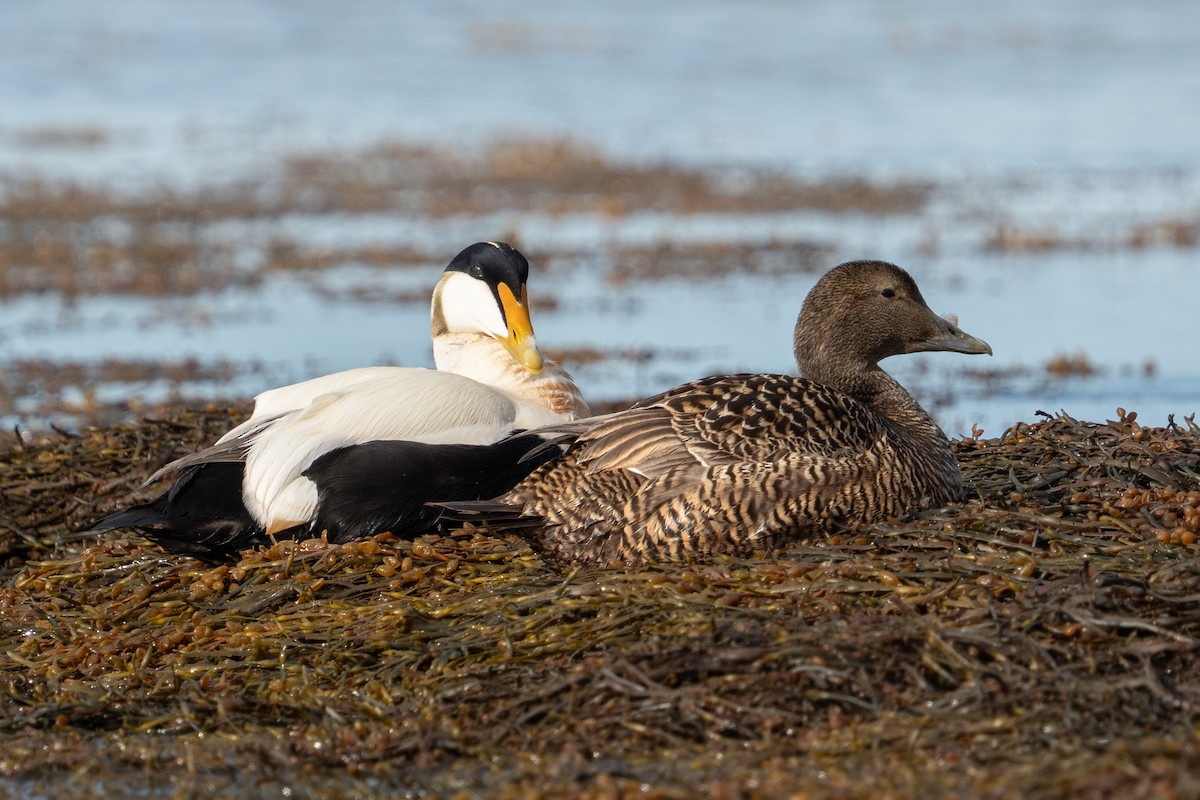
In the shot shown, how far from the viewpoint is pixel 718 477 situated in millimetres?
4703

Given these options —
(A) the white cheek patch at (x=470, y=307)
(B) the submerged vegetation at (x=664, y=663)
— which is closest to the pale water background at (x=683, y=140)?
(A) the white cheek patch at (x=470, y=307)

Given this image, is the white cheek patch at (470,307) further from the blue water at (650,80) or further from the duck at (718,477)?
the blue water at (650,80)

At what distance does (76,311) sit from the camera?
11.7m

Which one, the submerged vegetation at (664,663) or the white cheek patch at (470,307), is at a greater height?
the white cheek patch at (470,307)

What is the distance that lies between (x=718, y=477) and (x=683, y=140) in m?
15.2

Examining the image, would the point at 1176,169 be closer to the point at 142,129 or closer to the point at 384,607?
the point at 142,129

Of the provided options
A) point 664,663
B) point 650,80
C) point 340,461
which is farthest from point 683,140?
point 664,663

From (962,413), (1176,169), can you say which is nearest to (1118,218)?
(1176,169)

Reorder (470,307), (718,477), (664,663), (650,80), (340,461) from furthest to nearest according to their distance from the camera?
(650,80) < (470,307) < (340,461) < (718,477) < (664,663)

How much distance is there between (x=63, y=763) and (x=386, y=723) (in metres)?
0.74

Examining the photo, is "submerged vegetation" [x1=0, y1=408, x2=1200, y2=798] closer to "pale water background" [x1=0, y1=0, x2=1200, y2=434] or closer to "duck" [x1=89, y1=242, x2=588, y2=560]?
"duck" [x1=89, y1=242, x2=588, y2=560]

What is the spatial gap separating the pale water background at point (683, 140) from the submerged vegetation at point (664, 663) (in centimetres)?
357

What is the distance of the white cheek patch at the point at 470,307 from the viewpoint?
6055mm

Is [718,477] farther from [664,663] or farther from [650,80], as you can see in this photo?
[650,80]
